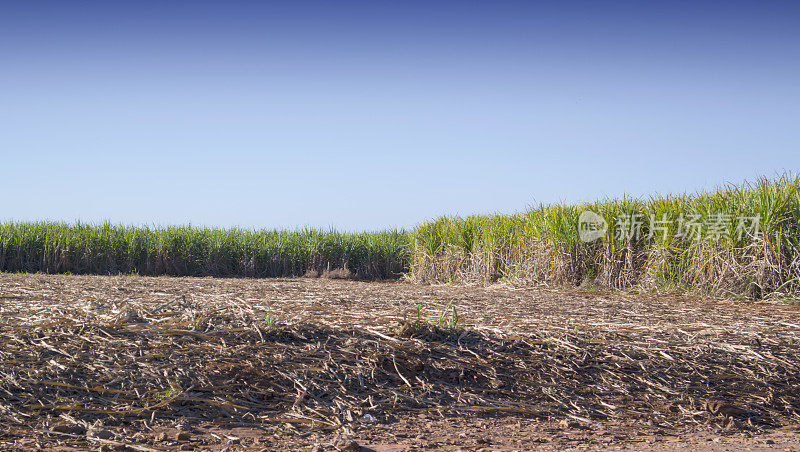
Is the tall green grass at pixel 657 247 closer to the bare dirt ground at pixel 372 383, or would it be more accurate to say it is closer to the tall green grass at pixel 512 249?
Result: the tall green grass at pixel 512 249

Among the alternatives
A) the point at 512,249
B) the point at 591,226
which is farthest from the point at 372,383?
the point at 512,249

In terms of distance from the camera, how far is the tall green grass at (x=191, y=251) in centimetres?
1669

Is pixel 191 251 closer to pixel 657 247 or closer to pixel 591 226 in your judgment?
pixel 591 226

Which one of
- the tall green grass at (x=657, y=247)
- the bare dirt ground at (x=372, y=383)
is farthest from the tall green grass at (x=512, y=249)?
the bare dirt ground at (x=372, y=383)

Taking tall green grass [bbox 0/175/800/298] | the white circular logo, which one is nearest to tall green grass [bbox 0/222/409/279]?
tall green grass [bbox 0/175/800/298]

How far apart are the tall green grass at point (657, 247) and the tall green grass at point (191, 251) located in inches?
200

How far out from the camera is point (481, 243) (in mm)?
13367

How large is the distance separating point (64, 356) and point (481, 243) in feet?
34.6

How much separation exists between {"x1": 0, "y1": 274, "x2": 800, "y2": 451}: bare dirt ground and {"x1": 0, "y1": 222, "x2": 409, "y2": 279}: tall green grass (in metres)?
12.9

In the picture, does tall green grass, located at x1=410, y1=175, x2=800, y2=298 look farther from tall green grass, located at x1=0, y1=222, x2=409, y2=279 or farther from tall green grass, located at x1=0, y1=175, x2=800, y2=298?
tall green grass, located at x1=0, y1=222, x2=409, y2=279

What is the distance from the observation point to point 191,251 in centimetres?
1753

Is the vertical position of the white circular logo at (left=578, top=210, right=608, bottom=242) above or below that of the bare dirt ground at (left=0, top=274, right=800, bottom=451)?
above

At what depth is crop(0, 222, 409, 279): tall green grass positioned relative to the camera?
54.7ft

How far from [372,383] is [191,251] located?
15.4 meters
